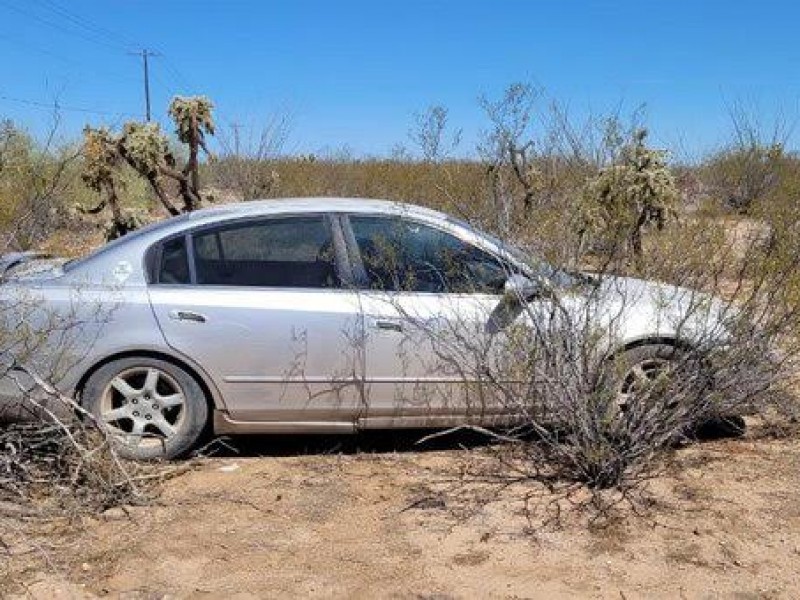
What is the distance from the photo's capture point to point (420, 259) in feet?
16.2

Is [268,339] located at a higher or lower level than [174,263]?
lower

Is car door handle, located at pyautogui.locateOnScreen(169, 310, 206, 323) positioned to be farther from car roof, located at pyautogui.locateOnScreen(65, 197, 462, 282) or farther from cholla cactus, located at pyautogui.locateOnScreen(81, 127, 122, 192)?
cholla cactus, located at pyautogui.locateOnScreen(81, 127, 122, 192)

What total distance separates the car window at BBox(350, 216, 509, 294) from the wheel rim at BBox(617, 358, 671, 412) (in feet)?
2.80

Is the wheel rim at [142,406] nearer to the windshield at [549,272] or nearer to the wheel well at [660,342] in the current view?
the windshield at [549,272]

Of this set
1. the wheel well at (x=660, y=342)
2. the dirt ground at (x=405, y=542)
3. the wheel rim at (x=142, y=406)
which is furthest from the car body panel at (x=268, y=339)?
the wheel well at (x=660, y=342)

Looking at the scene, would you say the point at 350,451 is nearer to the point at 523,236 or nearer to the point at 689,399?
the point at 523,236

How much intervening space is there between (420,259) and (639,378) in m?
1.37

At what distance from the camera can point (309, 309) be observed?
481cm

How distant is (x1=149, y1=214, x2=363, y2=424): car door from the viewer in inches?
188

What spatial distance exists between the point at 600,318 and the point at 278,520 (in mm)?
1927

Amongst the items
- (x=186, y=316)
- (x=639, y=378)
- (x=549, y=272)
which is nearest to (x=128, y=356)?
(x=186, y=316)

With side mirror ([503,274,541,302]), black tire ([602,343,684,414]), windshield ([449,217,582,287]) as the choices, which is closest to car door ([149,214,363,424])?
side mirror ([503,274,541,302])

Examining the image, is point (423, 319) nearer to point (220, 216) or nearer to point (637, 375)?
point (637, 375)

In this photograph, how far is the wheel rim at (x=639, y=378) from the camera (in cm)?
443
